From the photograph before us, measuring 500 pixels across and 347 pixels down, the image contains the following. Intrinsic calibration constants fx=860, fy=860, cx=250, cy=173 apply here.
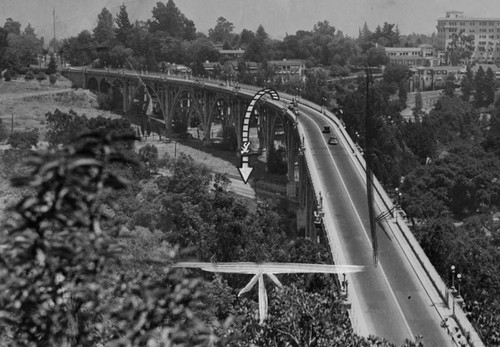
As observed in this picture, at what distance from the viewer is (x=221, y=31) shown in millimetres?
124125

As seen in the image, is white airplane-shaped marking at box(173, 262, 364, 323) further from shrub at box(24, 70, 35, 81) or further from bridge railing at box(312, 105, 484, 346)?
shrub at box(24, 70, 35, 81)

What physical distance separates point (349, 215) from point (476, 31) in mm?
87999

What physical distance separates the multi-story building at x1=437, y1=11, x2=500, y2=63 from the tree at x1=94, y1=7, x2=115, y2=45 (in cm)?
4288

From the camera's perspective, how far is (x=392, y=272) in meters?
23.3

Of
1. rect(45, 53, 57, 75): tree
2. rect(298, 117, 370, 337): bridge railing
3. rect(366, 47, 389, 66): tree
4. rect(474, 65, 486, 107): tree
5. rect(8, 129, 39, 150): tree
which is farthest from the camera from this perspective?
rect(366, 47, 389, 66): tree

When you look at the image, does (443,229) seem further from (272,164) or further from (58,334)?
(58,334)

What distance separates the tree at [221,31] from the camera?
123 m

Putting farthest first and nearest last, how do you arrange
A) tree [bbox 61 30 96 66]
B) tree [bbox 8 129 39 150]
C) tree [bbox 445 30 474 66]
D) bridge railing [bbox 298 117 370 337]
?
1. tree [bbox 445 30 474 66]
2. tree [bbox 61 30 96 66]
3. tree [bbox 8 129 39 150]
4. bridge railing [bbox 298 117 370 337]

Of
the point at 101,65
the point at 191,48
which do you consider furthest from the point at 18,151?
the point at 191,48

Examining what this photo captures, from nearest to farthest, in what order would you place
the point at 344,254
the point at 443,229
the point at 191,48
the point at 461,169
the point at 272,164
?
the point at 344,254
the point at 443,229
the point at 461,169
the point at 272,164
the point at 191,48

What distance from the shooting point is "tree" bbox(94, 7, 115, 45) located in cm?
9375

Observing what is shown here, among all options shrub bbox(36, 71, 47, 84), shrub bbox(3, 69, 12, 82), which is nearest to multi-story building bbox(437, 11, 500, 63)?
shrub bbox(36, 71, 47, 84)

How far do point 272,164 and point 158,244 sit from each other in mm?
19808

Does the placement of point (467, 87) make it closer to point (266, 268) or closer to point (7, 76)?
point (7, 76)
